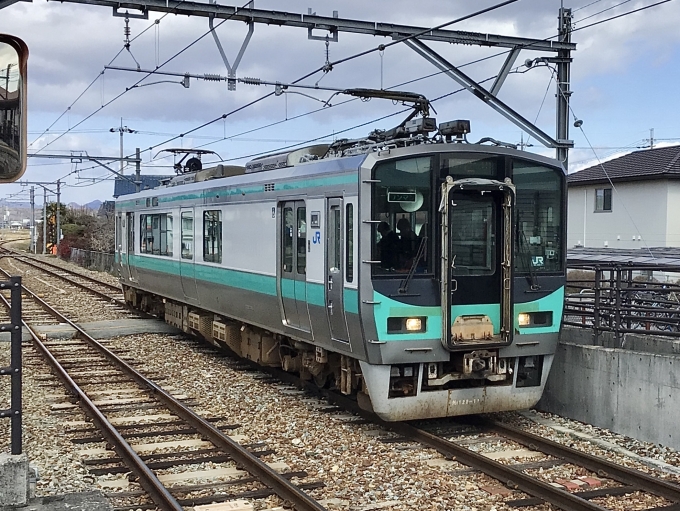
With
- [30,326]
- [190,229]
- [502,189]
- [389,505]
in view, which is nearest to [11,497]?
[389,505]

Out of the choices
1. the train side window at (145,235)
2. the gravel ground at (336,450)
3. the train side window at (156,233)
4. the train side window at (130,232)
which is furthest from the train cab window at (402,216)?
the train side window at (130,232)

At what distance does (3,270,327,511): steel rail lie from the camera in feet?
21.8

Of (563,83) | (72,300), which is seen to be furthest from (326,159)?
(72,300)

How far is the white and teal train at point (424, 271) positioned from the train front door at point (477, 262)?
0.5 inches

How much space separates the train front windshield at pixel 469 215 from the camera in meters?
8.71

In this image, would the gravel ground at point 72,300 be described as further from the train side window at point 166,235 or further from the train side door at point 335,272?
the train side door at point 335,272

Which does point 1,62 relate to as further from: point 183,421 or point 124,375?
point 124,375

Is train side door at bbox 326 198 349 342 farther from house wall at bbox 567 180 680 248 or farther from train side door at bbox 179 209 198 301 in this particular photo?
house wall at bbox 567 180 680 248

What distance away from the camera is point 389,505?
6.77 metres

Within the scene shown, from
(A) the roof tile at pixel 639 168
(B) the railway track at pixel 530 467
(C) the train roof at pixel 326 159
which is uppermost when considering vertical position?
(A) the roof tile at pixel 639 168

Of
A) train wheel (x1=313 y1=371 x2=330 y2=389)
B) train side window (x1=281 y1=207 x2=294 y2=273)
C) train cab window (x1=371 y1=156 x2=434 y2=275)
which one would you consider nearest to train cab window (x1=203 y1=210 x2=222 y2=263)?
train side window (x1=281 y1=207 x2=294 y2=273)

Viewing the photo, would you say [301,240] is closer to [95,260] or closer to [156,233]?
[156,233]

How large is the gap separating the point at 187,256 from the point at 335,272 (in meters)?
6.16

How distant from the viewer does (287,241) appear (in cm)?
1066
